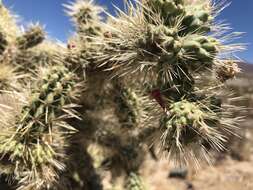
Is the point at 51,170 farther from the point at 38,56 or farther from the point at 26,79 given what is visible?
the point at 38,56

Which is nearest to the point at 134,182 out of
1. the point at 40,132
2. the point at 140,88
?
the point at 140,88

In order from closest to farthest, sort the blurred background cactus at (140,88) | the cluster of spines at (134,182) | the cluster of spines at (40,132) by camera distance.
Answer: the blurred background cactus at (140,88)
the cluster of spines at (40,132)
the cluster of spines at (134,182)

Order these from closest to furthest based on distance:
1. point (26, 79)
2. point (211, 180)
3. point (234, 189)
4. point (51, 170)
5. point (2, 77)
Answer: point (51, 170)
point (2, 77)
point (26, 79)
point (234, 189)
point (211, 180)

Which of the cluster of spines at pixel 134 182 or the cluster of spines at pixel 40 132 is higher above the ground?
the cluster of spines at pixel 40 132

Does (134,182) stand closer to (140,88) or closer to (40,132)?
(140,88)

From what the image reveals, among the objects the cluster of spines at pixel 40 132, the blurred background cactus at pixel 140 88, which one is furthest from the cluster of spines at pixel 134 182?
the cluster of spines at pixel 40 132

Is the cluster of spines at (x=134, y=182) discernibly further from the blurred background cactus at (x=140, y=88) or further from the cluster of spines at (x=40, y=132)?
the cluster of spines at (x=40, y=132)

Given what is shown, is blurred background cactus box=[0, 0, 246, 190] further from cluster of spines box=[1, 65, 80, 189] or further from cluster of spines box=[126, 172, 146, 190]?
cluster of spines box=[126, 172, 146, 190]

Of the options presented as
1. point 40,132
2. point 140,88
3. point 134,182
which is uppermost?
point 140,88

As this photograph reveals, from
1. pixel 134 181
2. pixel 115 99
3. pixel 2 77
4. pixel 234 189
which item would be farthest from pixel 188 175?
pixel 2 77

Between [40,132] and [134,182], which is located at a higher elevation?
[40,132]

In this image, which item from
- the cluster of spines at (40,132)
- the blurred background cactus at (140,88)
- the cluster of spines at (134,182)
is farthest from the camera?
the cluster of spines at (134,182)
